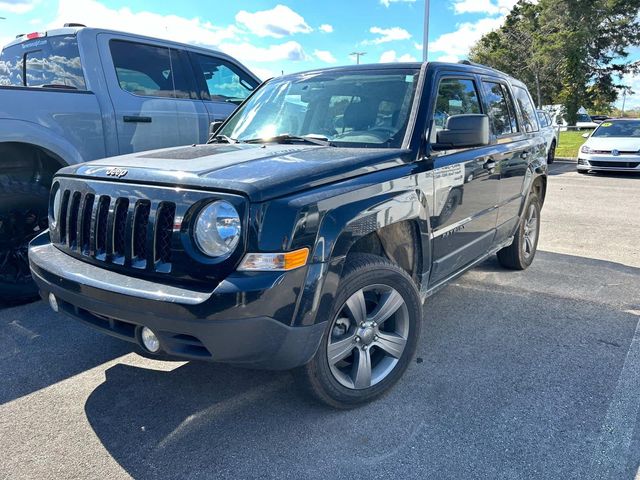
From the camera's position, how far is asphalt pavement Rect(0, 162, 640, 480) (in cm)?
231

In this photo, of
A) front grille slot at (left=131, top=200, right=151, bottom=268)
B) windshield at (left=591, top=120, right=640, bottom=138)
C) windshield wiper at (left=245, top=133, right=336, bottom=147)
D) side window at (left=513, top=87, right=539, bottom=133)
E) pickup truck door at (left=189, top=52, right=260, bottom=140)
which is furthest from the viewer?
windshield at (left=591, top=120, right=640, bottom=138)

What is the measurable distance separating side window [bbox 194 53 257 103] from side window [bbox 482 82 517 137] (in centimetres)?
286

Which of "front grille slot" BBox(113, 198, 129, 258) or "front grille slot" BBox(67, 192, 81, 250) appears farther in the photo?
"front grille slot" BBox(67, 192, 81, 250)

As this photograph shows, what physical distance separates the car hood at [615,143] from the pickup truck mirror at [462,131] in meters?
12.0

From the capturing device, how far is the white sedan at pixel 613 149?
1288 cm

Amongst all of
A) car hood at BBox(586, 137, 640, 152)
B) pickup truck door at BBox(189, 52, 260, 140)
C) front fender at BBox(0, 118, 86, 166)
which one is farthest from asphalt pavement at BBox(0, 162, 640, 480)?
car hood at BBox(586, 137, 640, 152)

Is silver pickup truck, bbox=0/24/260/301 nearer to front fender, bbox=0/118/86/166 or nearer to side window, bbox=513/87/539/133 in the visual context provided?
front fender, bbox=0/118/86/166

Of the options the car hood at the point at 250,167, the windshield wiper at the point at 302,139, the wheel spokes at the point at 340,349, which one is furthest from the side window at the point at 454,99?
the wheel spokes at the point at 340,349

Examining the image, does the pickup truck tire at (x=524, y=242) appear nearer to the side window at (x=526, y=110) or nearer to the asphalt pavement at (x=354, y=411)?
the side window at (x=526, y=110)

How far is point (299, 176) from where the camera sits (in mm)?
2334

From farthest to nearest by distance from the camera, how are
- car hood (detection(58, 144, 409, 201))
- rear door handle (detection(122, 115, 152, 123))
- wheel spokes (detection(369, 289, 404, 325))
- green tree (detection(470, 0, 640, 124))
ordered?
green tree (detection(470, 0, 640, 124)) → rear door handle (detection(122, 115, 152, 123)) → wheel spokes (detection(369, 289, 404, 325)) → car hood (detection(58, 144, 409, 201))

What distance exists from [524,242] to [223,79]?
3693mm

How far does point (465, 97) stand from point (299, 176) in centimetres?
204

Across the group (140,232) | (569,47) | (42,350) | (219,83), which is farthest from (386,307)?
(569,47)
